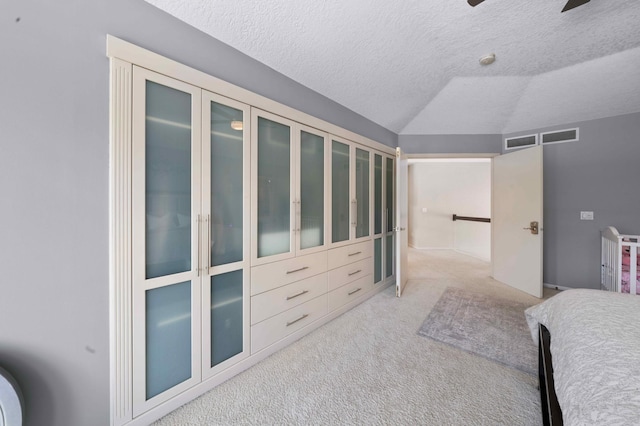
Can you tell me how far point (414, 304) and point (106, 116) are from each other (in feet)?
10.9

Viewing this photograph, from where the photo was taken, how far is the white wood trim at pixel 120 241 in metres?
1.25

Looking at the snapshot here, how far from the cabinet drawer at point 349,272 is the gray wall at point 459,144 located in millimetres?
2138

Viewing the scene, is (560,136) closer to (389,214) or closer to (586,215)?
(586,215)

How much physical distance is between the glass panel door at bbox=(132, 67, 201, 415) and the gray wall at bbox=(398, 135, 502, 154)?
3.46 metres

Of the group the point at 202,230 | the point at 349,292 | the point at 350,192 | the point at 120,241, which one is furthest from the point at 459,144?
the point at 120,241

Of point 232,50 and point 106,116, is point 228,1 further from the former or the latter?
point 106,116

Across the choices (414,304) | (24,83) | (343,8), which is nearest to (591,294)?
(414,304)

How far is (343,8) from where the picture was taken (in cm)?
163

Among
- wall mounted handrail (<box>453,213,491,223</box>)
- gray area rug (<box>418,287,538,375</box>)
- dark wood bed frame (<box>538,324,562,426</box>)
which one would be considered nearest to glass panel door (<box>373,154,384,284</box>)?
gray area rug (<box>418,287,538,375</box>)

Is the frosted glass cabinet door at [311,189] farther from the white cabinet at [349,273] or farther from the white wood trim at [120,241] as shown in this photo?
the white wood trim at [120,241]

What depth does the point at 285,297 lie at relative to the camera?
81.7 inches

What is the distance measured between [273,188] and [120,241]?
3.49ft

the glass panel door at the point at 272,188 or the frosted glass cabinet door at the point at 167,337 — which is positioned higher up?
the glass panel door at the point at 272,188

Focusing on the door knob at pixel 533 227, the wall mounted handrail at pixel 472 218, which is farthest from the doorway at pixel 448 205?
the door knob at pixel 533 227
